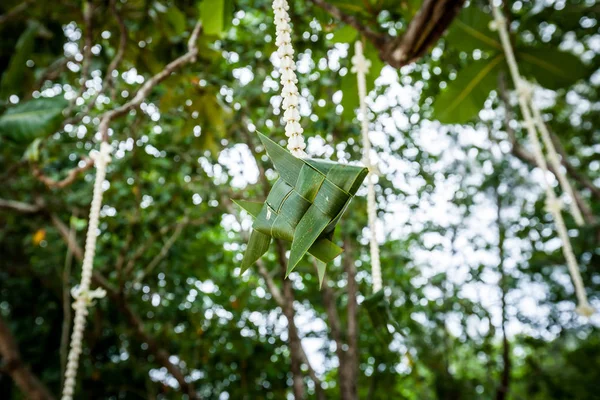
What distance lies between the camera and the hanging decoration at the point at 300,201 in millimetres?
433

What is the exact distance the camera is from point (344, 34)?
3.86 feet

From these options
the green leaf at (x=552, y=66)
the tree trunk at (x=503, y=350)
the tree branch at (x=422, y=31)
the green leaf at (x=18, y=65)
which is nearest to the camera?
the tree branch at (x=422, y=31)

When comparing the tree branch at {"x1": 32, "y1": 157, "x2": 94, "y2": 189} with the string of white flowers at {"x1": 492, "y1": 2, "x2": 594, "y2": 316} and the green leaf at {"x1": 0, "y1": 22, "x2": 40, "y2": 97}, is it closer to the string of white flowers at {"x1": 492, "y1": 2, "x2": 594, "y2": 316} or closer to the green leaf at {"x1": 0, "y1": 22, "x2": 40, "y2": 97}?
the green leaf at {"x1": 0, "y1": 22, "x2": 40, "y2": 97}

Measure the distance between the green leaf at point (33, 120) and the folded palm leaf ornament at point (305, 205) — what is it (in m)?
0.90

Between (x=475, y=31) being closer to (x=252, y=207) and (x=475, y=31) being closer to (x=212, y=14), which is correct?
(x=212, y=14)

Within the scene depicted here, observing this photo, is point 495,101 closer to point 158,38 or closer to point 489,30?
point 489,30

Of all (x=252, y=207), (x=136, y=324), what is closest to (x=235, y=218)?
(x=136, y=324)

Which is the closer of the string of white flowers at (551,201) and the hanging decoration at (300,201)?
the hanging decoration at (300,201)

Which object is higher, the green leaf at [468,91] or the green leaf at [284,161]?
the green leaf at [284,161]

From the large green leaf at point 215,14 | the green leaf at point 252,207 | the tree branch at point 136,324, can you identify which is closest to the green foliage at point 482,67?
the large green leaf at point 215,14

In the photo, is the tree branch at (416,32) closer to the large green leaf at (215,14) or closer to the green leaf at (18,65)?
the large green leaf at (215,14)

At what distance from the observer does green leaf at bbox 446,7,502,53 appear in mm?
1253

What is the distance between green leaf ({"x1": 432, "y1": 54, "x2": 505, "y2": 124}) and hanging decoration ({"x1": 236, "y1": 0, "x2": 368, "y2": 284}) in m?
0.97

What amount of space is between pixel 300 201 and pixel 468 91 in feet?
3.48
